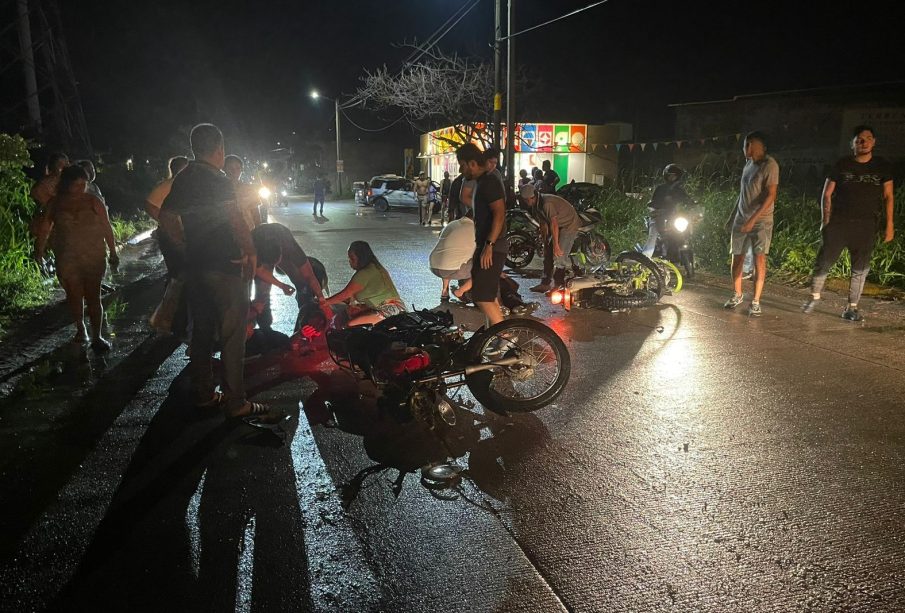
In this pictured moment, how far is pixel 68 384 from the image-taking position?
19.3 feet

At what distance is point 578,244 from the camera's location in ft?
39.4

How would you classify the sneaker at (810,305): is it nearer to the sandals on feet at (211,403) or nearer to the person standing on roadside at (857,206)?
the person standing on roadside at (857,206)

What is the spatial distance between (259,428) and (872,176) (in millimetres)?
6690

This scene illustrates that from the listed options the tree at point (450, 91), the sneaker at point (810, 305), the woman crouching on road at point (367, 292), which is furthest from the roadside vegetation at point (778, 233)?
the tree at point (450, 91)

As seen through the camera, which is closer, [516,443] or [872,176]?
[516,443]

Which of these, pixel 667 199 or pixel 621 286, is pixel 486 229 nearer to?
pixel 621 286

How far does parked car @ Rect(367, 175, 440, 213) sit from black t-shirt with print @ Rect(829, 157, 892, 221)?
2571 centimetres

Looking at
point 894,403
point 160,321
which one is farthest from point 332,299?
point 894,403

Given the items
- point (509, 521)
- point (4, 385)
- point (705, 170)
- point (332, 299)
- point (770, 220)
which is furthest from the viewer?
point (705, 170)

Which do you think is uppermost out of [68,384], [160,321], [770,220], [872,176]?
[872,176]

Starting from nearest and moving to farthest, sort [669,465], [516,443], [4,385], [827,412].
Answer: [669,465]
[516,443]
[827,412]
[4,385]

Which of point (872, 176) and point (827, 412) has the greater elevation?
point (872, 176)

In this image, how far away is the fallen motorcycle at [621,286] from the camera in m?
8.49

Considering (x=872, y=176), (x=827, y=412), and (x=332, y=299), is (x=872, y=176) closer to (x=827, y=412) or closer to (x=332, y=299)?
(x=827, y=412)
